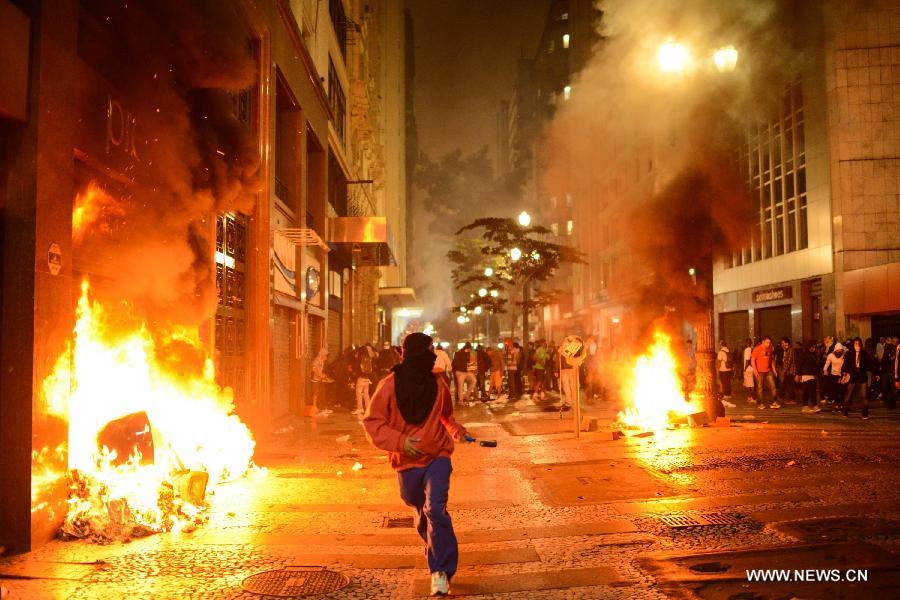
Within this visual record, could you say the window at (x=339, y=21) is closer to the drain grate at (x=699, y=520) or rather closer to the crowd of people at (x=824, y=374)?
the crowd of people at (x=824, y=374)

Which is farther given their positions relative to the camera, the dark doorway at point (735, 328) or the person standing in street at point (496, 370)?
the dark doorway at point (735, 328)

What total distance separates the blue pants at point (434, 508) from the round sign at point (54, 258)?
3.39 m

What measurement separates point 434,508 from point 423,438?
45 centimetres

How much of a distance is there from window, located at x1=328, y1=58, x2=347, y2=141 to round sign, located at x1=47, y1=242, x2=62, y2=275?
1680cm

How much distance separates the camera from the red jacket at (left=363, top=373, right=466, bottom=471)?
460 cm

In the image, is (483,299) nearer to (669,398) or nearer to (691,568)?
(669,398)

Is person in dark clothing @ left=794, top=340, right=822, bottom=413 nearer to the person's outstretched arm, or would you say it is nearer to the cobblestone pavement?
the cobblestone pavement

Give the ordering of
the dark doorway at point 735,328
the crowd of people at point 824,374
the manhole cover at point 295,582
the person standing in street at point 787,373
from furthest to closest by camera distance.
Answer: the dark doorway at point 735,328
the person standing in street at point 787,373
the crowd of people at point 824,374
the manhole cover at point 295,582

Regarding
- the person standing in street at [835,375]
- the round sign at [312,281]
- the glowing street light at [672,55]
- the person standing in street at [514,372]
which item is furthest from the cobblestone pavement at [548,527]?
the person standing in street at [514,372]

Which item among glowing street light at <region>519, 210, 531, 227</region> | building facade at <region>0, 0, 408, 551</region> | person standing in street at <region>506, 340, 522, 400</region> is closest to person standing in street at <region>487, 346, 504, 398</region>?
person standing in street at <region>506, 340, 522, 400</region>

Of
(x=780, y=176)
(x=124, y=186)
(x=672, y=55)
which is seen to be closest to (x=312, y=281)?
(x=672, y=55)

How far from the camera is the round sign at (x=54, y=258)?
5.68 m

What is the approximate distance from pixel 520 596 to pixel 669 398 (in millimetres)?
10733
